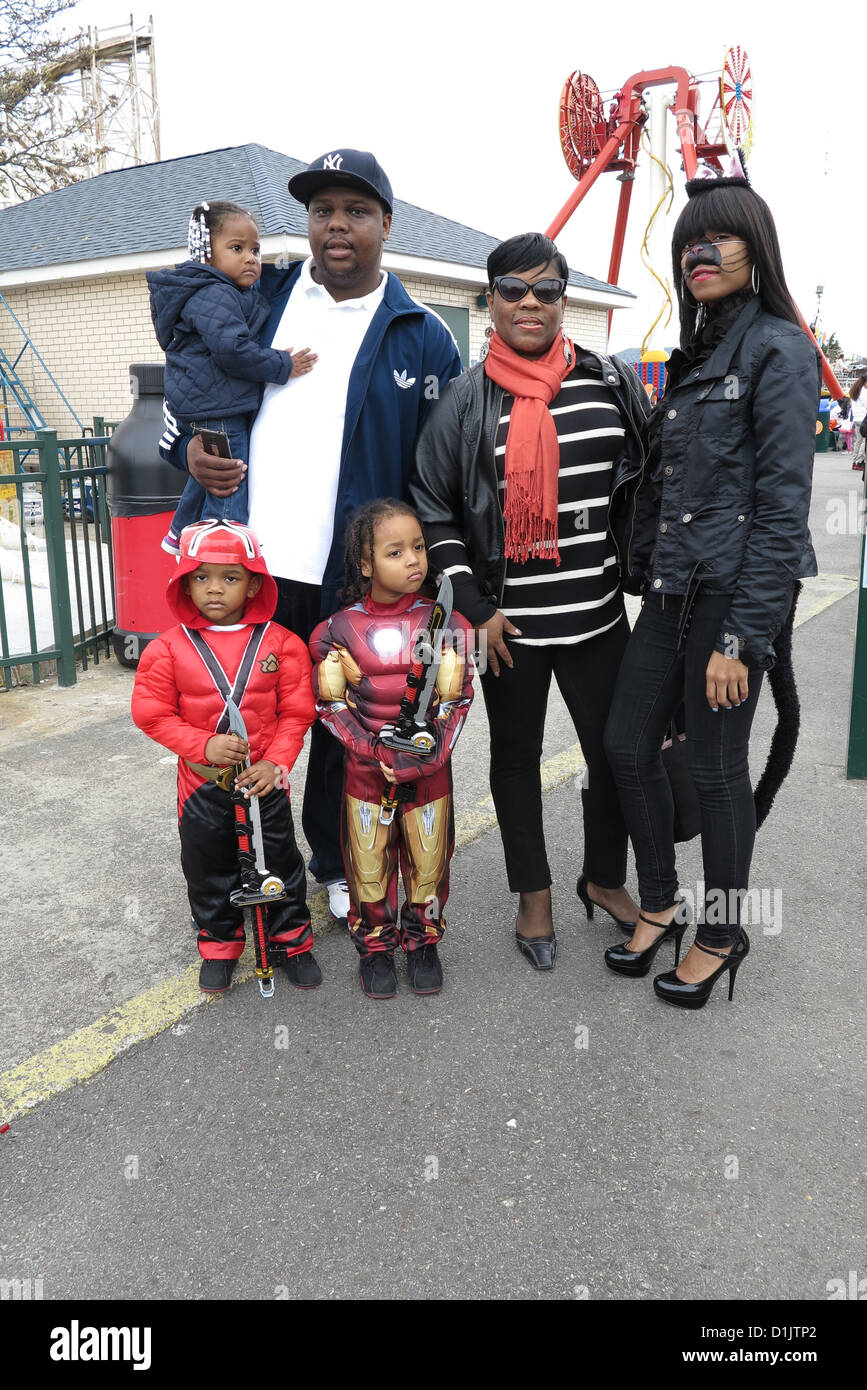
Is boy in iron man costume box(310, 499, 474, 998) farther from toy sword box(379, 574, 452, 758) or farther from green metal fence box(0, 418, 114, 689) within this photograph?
green metal fence box(0, 418, 114, 689)

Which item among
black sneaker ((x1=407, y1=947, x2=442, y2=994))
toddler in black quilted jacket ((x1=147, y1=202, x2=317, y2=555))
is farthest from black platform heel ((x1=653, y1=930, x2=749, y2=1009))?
toddler in black quilted jacket ((x1=147, y1=202, x2=317, y2=555))

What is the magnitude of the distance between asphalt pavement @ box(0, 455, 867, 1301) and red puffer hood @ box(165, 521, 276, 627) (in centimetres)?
109

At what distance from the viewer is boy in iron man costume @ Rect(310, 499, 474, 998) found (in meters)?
2.75

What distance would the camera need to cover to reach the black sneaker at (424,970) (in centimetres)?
293

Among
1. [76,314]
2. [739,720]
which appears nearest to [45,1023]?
[739,720]

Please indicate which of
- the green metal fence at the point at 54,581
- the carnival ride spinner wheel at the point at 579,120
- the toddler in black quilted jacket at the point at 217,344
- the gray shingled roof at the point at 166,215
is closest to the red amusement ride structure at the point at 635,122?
the carnival ride spinner wheel at the point at 579,120

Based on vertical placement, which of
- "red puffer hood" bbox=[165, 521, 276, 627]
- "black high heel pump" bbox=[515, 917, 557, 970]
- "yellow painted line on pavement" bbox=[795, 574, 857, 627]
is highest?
"red puffer hood" bbox=[165, 521, 276, 627]

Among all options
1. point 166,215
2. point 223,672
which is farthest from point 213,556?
point 166,215

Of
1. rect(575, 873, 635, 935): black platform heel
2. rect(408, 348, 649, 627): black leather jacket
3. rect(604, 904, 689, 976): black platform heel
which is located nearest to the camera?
rect(408, 348, 649, 627): black leather jacket

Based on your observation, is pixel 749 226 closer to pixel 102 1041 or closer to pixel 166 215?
pixel 102 1041

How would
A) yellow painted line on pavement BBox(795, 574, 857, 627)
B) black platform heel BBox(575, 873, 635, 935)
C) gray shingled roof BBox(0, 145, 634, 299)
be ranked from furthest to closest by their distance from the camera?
gray shingled roof BBox(0, 145, 634, 299) < yellow painted line on pavement BBox(795, 574, 857, 627) < black platform heel BBox(575, 873, 635, 935)

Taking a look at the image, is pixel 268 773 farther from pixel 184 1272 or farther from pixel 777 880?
pixel 777 880

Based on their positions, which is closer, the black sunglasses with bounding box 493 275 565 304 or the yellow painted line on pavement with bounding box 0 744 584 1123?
the yellow painted line on pavement with bounding box 0 744 584 1123

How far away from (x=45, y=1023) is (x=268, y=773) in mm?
922
